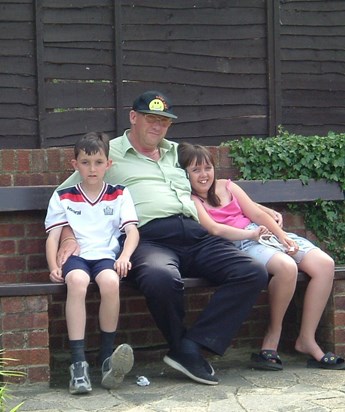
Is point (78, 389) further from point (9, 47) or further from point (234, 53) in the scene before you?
point (234, 53)

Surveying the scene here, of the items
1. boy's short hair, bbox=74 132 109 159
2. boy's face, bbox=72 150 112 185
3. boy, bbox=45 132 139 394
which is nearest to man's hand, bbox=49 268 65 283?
boy, bbox=45 132 139 394

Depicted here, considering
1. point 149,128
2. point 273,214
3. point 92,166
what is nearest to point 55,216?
point 92,166

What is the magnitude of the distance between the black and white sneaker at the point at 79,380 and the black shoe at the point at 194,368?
537 mm

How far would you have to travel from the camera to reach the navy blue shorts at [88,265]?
532 cm

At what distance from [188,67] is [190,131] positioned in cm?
44

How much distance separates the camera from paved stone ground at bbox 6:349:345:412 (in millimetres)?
4859

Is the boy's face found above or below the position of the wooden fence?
below

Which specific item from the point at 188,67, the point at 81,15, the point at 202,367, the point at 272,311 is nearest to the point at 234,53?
the point at 188,67

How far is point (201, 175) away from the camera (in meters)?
5.92

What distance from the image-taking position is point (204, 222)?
578 centimetres

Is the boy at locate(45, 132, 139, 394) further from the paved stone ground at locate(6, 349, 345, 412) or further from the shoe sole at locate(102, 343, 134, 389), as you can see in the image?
the paved stone ground at locate(6, 349, 345, 412)

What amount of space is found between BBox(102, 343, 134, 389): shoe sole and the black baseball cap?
1.51m

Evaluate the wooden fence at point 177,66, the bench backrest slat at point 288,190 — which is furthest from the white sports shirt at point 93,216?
the wooden fence at point 177,66

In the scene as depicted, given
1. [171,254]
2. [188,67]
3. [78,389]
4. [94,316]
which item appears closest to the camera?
[78,389]
